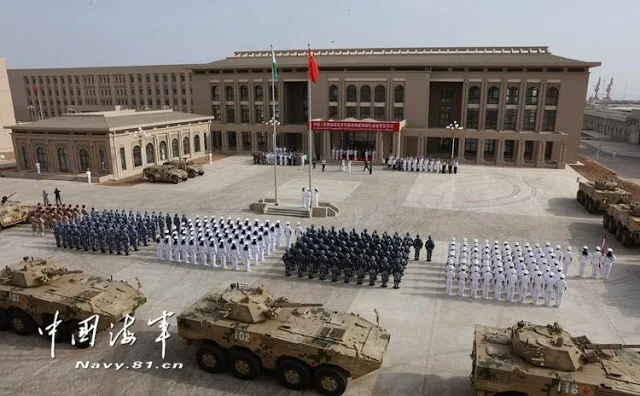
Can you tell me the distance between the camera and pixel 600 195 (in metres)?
23.9

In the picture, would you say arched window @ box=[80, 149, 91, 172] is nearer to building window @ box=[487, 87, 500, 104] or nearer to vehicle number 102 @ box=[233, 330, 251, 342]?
vehicle number 102 @ box=[233, 330, 251, 342]

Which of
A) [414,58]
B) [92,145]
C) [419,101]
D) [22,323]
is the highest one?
[414,58]

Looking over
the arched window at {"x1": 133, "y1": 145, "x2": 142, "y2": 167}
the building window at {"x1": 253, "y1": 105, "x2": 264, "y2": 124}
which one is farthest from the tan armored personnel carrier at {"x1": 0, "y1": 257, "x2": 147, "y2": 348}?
the building window at {"x1": 253, "y1": 105, "x2": 264, "y2": 124}

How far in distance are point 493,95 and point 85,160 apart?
34849 mm

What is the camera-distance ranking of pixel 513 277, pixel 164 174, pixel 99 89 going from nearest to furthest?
pixel 513 277, pixel 164 174, pixel 99 89

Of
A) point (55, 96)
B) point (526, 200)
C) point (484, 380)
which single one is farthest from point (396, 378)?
point (55, 96)

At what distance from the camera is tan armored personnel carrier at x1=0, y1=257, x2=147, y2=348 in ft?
38.3

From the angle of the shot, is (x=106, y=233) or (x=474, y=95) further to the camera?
(x=474, y=95)

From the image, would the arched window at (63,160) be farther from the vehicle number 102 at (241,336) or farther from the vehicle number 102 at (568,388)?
the vehicle number 102 at (568,388)

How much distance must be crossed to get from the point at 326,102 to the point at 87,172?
72.7 feet

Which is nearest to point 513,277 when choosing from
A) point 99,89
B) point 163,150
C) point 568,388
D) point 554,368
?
point 554,368

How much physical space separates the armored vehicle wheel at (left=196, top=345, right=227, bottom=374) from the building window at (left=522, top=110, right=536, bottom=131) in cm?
3858

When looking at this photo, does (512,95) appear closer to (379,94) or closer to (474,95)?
(474,95)

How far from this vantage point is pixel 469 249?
18.1 m
